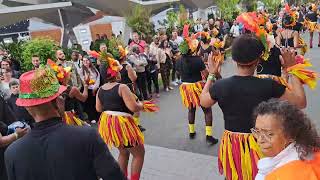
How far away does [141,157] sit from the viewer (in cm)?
489

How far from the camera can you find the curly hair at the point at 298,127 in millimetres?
2023

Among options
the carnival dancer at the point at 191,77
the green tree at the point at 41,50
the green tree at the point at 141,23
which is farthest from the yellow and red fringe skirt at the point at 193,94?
the green tree at the point at 141,23

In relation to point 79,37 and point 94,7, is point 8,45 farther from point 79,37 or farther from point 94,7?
point 94,7

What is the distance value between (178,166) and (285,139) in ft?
12.9

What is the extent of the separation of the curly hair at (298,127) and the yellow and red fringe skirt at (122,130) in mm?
2841

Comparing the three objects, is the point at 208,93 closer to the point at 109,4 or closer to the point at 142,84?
the point at 142,84

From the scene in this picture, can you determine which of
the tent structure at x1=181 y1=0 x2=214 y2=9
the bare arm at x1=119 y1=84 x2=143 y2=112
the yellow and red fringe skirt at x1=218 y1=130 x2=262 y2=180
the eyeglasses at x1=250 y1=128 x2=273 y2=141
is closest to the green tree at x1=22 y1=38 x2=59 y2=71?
the bare arm at x1=119 y1=84 x2=143 y2=112

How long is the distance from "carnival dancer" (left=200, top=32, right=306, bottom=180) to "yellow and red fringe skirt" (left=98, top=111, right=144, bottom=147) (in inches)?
50.1

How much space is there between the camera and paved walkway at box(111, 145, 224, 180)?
5555 mm

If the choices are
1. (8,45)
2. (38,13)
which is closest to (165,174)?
(8,45)

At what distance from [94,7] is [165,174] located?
18307 millimetres

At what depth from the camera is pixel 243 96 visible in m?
3.51

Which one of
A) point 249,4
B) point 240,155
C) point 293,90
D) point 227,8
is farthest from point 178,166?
point 249,4

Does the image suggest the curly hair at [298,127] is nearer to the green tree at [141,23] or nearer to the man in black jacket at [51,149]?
the man in black jacket at [51,149]
